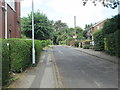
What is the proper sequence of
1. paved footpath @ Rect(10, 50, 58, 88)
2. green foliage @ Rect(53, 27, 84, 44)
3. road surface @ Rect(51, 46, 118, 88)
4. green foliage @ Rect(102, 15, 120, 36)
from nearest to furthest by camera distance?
paved footpath @ Rect(10, 50, 58, 88)
road surface @ Rect(51, 46, 118, 88)
green foliage @ Rect(102, 15, 120, 36)
green foliage @ Rect(53, 27, 84, 44)

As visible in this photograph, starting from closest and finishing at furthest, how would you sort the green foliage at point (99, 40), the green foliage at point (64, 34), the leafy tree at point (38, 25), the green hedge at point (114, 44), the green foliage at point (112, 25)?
1. the green hedge at point (114, 44)
2. the green foliage at point (112, 25)
3. the leafy tree at point (38, 25)
4. the green foliage at point (99, 40)
5. the green foliage at point (64, 34)

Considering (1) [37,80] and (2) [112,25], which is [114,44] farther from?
(1) [37,80]

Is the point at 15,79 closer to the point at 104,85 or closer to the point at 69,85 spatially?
the point at 69,85

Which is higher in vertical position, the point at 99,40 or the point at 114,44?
the point at 99,40

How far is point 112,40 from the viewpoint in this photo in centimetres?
2052

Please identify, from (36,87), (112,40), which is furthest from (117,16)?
(36,87)

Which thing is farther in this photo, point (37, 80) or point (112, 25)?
point (112, 25)

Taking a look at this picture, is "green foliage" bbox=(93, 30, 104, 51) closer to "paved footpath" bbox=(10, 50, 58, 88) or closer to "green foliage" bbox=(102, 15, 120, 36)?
"green foliage" bbox=(102, 15, 120, 36)

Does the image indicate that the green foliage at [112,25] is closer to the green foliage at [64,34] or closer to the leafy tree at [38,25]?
the leafy tree at [38,25]

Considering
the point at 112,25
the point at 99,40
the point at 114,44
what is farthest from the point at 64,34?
the point at 114,44

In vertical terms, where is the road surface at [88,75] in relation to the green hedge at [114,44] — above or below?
below

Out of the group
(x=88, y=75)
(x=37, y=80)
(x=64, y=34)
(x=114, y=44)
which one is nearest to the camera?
(x=37, y=80)

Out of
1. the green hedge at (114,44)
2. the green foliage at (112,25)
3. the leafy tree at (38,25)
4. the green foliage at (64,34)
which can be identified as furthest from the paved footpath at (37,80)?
the green foliage at (64,34)

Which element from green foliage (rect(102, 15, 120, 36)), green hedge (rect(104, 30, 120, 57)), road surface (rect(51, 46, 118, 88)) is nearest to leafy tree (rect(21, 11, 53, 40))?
green foliage (rect(102, 15, 120, 36))
